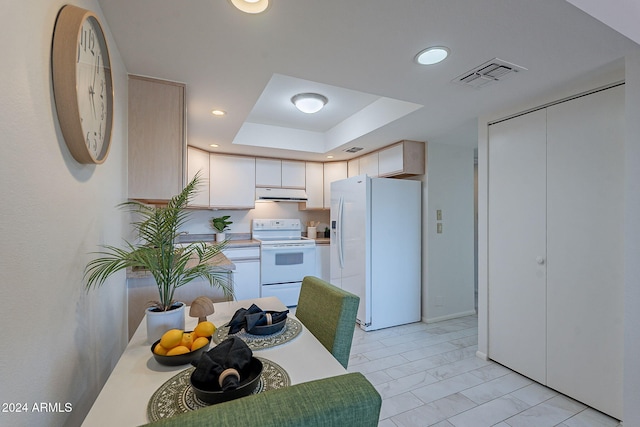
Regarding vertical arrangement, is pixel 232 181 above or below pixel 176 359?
above

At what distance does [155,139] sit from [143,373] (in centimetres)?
141

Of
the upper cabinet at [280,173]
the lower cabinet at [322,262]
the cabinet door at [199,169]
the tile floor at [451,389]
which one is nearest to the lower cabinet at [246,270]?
the cabinet door at [199,169]

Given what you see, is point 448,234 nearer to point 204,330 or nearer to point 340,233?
point 340,233

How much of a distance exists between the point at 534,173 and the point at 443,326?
6.52 ft

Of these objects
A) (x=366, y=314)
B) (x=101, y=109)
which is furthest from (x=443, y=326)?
(x=101, y=109)

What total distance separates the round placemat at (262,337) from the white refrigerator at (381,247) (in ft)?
6.51

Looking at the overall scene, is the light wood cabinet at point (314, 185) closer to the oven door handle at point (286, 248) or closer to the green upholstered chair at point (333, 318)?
the oven door handle at point (286, 248)

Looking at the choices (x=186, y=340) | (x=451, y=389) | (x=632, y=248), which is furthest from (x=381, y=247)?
(x=186, y=340)

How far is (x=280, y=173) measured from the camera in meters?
4.32

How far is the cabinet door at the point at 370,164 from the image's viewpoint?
3.82 meters

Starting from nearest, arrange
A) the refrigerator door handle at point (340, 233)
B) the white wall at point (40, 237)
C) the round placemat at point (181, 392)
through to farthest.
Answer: the white wall at point (40, 237) < the round placemat at point (181, 392) < the refrigerator door handle at point (340, 233)

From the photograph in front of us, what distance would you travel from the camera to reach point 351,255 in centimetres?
343

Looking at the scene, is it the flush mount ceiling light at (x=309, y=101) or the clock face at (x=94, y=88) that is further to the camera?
the flush mount ceiling light at (x=309, y=101)

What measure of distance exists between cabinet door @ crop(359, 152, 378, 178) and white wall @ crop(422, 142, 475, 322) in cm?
67
